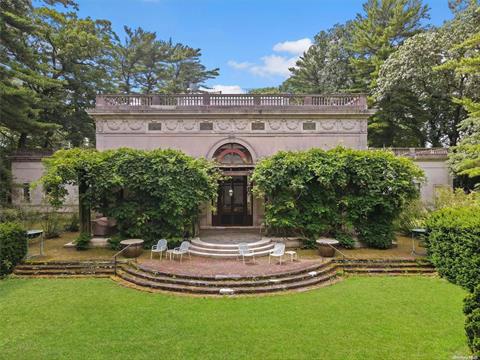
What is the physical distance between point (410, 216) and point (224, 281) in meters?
12.2

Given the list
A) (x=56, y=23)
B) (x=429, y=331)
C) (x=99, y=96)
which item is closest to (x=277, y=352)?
(x=429, y=331)

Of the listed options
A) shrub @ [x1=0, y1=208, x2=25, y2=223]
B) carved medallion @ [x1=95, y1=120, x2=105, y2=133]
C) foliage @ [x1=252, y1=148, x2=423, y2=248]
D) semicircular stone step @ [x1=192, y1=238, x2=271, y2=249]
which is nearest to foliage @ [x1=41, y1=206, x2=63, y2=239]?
shrub @ [x1=0, y1=208, x2=25, y2=223]

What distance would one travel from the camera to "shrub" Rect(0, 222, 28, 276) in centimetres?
1102

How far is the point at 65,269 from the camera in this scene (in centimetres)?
1153

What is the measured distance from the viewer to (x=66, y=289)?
9.72 metres

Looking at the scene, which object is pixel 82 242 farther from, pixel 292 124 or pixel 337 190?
pixel 292 124

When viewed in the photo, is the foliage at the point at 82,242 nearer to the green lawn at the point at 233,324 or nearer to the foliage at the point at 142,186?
the foliage at the point at 142,186

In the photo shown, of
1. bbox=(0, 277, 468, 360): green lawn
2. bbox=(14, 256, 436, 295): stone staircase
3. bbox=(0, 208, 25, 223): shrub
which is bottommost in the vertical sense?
bbox=(0, 277, 468, 360): green lawn

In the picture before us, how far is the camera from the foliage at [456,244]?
9.45 m

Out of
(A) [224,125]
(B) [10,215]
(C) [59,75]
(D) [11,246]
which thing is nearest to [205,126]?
(A) [224,125]

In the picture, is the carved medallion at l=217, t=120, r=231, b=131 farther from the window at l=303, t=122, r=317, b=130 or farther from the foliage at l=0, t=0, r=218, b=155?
the foliage at l=0, t=0, r=218, b=155

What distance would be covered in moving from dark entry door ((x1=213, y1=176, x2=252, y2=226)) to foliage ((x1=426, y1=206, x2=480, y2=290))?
9373 mm

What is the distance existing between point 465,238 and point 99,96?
1866cm

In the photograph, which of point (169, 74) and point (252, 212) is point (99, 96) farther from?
point (169, 74)
